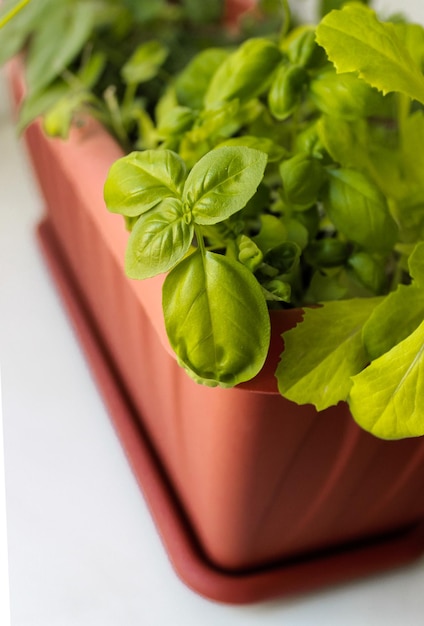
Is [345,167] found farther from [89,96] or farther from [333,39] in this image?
Result: [89,96]

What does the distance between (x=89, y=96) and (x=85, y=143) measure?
0.20ft

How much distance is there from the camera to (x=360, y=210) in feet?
1.10

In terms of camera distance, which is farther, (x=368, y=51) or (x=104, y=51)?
(x=104, y=51)

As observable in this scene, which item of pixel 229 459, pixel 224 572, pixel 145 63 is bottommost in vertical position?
pixel 224 572

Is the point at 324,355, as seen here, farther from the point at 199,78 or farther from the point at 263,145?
the point at 199,78

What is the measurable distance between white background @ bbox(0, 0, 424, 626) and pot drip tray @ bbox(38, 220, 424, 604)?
1 cm

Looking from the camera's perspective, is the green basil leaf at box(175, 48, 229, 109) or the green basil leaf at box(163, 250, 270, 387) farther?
the green basil leaf at box(175, 48, 229, 109)

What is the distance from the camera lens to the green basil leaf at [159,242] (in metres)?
0.29

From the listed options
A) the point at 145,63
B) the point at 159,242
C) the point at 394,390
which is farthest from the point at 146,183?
the point at 145,63

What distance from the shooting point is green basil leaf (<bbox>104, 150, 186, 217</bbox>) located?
1.01 feet

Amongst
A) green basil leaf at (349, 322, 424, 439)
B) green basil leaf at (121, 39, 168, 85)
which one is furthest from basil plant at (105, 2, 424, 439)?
green basil leaf at (121, 39, 168, 85)

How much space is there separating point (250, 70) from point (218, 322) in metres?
0.16

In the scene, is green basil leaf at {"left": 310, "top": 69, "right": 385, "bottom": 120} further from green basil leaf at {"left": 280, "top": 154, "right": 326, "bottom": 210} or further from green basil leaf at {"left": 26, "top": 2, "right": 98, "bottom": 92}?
green basil leaf at {"left": 26, "top": 2, "right": 98, "bottom": 92}

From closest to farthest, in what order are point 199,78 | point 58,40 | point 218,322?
point 218,322 → point 199,78 → point 58,40
